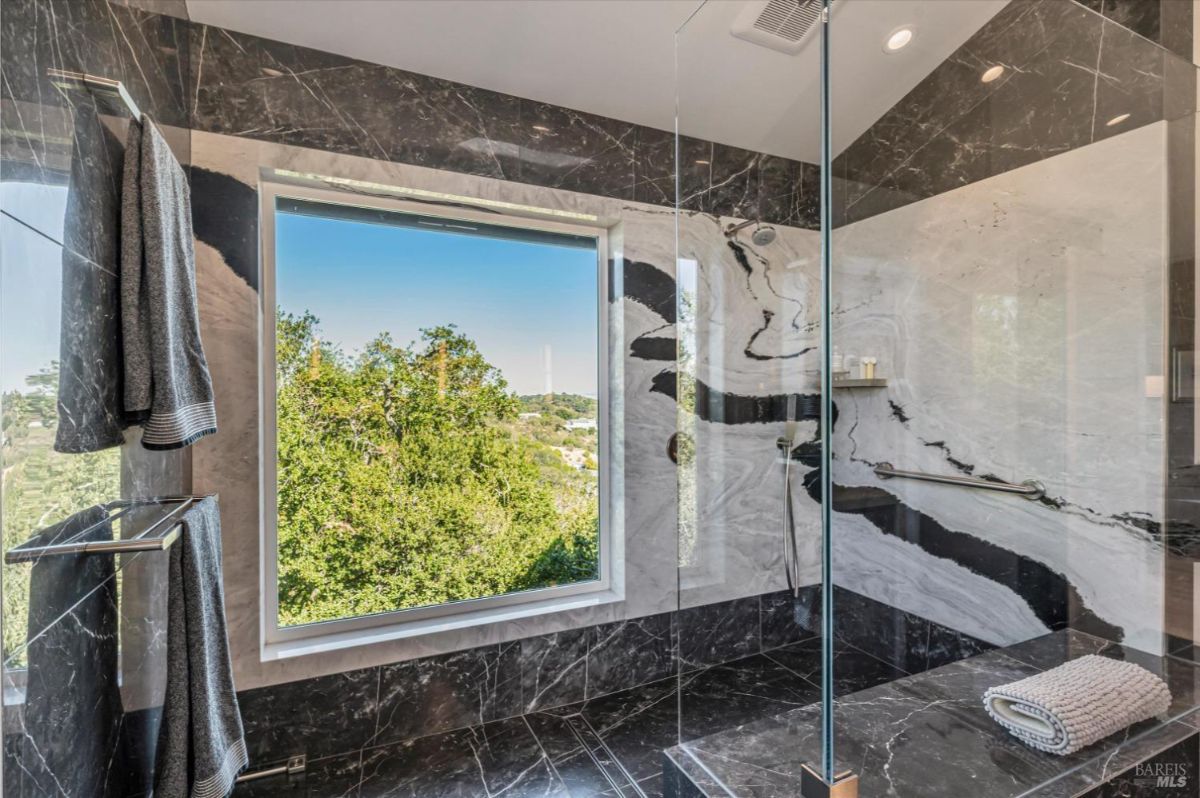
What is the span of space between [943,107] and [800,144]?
2.28ft

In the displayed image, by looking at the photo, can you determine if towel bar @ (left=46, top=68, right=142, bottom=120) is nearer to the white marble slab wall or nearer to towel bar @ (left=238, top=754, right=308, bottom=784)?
the white marble slab wall

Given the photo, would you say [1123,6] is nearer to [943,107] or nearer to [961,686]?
[943,107]

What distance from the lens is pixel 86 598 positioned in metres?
0.90

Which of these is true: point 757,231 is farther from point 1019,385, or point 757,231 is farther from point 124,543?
point 124,543

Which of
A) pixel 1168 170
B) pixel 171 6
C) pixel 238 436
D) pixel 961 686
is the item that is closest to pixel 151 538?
pixel 238 436

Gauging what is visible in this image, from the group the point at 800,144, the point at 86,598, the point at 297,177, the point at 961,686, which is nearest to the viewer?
the point at 86,598

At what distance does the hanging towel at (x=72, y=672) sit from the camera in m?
0.72

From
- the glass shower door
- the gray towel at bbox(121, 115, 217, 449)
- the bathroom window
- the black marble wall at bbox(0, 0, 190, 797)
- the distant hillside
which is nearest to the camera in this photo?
the black marble wall at bbox(0, 0, 190, 797)

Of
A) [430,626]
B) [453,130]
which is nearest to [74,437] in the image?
[430,626]

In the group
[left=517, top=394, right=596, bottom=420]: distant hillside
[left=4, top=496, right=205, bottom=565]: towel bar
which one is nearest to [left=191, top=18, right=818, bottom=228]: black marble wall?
Result: [left=517, top=394, right=596, bottom=420]: distant hillside

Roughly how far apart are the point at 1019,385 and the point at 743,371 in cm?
92

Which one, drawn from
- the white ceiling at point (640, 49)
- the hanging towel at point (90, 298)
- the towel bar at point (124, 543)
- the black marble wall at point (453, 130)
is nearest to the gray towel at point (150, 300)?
the hanging towel at point (90, 298)

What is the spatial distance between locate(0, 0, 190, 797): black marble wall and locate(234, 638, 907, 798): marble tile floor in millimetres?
637

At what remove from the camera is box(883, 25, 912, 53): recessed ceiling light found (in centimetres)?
159
